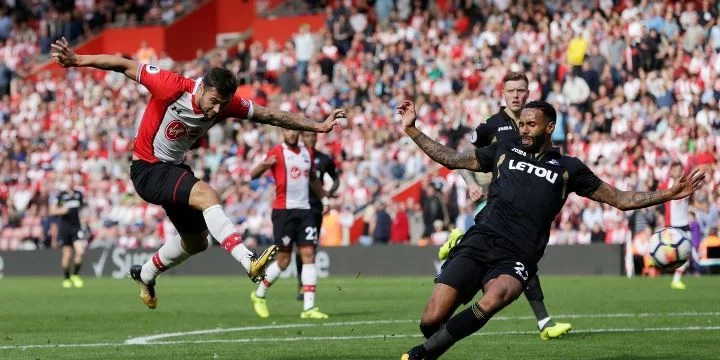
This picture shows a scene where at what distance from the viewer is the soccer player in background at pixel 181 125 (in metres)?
12.1

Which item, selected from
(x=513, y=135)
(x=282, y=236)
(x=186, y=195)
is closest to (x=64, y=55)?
(x=186, y=195)

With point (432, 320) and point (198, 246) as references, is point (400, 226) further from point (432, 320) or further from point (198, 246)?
point (432, 320)

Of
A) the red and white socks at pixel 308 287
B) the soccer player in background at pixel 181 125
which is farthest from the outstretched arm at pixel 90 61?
the red and white socks at pixel 308 287

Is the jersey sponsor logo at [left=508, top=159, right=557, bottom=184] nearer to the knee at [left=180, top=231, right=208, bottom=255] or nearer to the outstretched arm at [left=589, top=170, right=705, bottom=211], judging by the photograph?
the outstretched arm at [left=589, top=170, right=705, bottom=211]

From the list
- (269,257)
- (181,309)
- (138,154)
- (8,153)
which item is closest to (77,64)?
(138,154)

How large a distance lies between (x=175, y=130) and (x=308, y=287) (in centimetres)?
593

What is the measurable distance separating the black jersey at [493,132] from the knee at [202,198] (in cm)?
294

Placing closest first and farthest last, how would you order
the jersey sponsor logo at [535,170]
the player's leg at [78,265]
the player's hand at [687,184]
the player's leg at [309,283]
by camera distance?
the player's hand at [687,184], the jersey sponsor logo at [535,170], the player's leg at [309,283], the player's leg at [78,265]

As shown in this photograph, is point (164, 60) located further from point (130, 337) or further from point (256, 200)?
point (130, 337)

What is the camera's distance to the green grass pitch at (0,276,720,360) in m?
12.7

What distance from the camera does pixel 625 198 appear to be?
10.6 meters

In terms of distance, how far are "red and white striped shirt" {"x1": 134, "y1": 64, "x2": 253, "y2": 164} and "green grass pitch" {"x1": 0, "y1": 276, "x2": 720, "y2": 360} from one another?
189 cm

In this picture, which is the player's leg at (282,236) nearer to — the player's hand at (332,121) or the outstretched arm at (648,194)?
the player's hand at (332,121)

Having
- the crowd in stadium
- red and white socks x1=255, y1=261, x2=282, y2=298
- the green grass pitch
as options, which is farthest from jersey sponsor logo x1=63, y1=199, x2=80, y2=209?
red and white socks x1=255, y1=261, x2=282, y2=298
